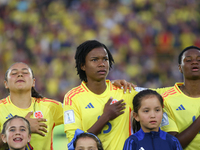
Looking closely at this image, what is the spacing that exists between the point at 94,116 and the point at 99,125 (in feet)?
0.63

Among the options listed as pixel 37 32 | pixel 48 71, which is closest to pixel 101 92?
pixel 48 71

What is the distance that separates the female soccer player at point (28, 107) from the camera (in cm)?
349

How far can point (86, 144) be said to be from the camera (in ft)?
9.35

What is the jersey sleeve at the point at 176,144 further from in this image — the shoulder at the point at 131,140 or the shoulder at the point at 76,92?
the shoulder at the point at 76,92

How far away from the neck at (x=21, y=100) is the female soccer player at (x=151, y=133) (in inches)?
53.3

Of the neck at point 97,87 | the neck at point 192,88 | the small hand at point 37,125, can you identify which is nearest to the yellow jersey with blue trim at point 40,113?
the small hand at point 37,125

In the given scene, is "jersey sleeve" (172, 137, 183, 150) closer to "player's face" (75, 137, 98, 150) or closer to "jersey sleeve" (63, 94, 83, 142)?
"player's face" (75, 137, 98, 150)

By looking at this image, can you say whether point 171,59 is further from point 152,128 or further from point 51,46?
point 152,128

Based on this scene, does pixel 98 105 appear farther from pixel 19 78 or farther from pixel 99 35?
pixel 99 35

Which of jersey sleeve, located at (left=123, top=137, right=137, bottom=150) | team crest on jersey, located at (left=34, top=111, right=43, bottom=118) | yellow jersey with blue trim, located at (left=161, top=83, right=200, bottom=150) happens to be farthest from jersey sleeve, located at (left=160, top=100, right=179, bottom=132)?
team crest on jersey, located at (left=34, top=111, right=43, bottom=118)

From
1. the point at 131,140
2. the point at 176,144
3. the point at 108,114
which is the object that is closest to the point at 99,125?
the point at 108,114

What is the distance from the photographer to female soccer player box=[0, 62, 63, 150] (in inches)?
138

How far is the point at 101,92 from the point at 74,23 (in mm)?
7508

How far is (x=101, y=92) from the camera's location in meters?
3.57
